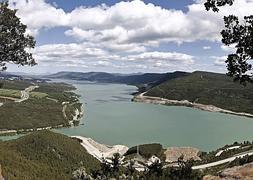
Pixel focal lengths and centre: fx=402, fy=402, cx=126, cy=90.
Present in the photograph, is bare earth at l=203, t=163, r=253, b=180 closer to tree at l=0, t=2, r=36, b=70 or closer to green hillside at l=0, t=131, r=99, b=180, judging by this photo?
tree at l=0, t=2, r=36, b=70

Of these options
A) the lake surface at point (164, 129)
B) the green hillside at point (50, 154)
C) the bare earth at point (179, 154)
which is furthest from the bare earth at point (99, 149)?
the lake surface at point (164, 129)

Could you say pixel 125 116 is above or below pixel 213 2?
below

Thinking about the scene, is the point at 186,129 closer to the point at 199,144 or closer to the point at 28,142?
the point at 199,144

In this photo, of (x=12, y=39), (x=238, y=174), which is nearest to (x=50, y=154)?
(x=12, y=39)

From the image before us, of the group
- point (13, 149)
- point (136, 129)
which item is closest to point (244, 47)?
point (13, 149)

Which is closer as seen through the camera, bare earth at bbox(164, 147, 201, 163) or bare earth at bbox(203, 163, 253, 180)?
bare earth at bbox(203, 163, 253, 180)

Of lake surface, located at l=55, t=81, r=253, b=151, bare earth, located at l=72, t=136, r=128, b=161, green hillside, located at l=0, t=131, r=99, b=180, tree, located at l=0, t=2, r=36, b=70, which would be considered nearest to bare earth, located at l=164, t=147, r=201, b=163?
bare earth, located at l=72, t=136, r=128, b=161

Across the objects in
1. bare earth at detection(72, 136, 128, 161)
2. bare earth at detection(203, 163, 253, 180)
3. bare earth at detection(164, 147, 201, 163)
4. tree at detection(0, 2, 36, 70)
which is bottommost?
bare earth at detection(72, 136, 128, 161)

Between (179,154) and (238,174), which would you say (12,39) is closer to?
(238,174)
